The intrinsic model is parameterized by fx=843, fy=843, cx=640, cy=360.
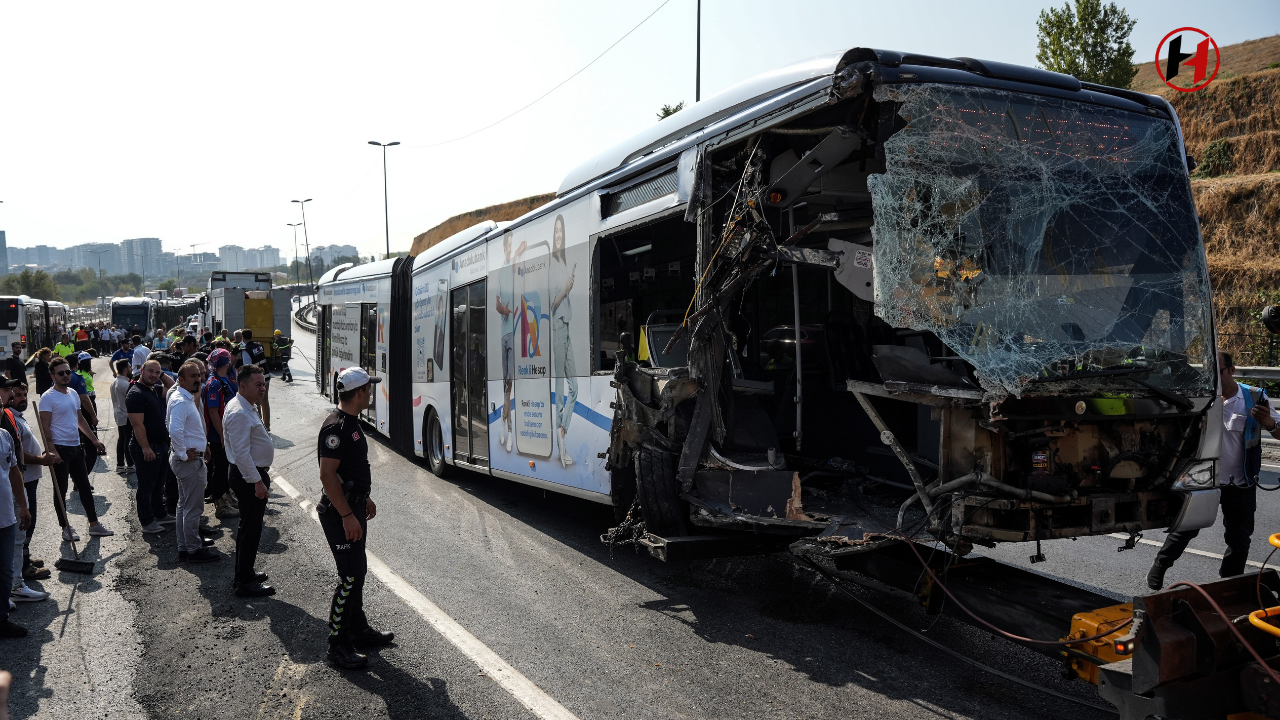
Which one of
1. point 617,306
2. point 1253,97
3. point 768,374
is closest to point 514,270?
point 617,306

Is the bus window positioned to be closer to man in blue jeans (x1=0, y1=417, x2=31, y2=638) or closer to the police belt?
the police belt

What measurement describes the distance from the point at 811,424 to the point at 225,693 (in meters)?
5.01

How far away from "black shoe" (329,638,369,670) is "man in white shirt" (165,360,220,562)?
2950 mm

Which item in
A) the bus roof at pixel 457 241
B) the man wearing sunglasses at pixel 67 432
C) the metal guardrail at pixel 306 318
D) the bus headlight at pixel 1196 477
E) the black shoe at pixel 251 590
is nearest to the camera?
the bus headlight at pixel 1196 477

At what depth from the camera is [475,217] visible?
77.6 m

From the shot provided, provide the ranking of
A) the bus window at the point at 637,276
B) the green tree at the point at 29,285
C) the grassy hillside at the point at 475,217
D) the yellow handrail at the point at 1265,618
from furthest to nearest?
the green tree at the point at 29,285, the grassy hillside at the point at 475,217, the bus window at the point at 637,276, the yellow handrail at the point at 1265,618

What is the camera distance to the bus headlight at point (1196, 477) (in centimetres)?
489

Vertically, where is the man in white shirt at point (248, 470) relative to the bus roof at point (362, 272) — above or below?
below

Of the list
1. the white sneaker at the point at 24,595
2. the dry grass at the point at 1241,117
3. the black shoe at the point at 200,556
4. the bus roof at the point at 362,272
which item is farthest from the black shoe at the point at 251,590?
the dry grass at the point at 1241,117

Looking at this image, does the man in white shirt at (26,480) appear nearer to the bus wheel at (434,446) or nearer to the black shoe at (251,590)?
the black shoe at (251,590)

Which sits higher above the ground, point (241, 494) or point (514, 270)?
point (514, 270)

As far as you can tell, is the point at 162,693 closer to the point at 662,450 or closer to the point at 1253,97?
the point at 662,450

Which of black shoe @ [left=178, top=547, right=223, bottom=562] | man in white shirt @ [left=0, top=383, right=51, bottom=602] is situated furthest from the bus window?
man in white shirt @ [left=0, top=383, right=51, bottom=602]

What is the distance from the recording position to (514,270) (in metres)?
8.93
